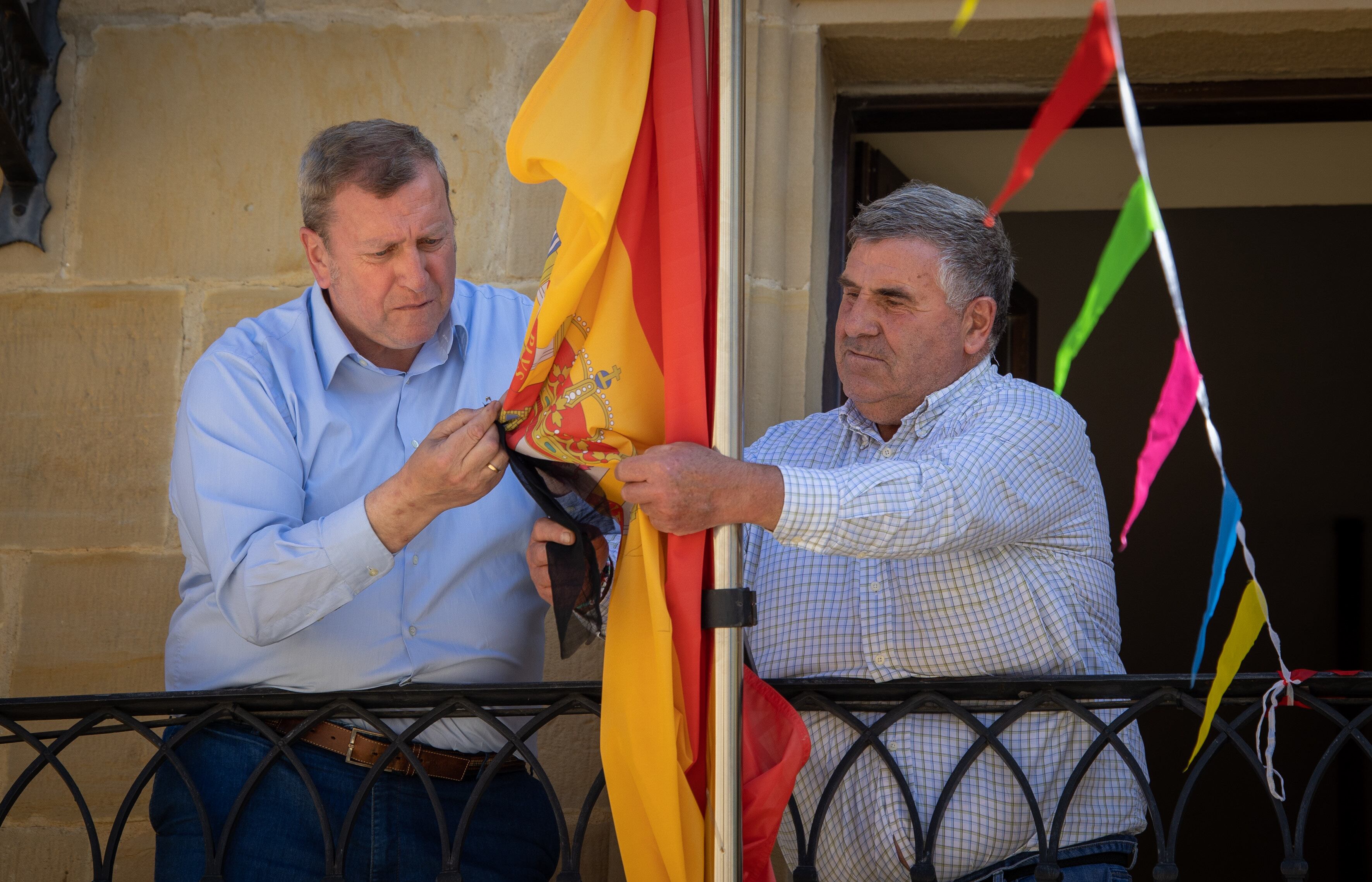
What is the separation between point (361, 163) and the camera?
2422 millimetres

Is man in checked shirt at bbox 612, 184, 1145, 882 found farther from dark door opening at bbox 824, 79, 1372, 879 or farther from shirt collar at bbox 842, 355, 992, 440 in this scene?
dark door opening at bbox 824, 79, 1372, 879

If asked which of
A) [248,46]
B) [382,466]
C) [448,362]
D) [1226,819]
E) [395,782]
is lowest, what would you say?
[1226,819]

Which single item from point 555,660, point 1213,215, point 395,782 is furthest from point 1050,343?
point 395,782

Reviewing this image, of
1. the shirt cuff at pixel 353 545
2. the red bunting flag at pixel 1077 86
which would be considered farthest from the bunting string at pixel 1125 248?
the shirt cuff at pixel 353 545

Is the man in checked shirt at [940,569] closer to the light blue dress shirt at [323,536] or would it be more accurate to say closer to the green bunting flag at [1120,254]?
the light blue dress shirt at [323,536]

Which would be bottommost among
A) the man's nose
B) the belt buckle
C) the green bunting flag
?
the belt buckle

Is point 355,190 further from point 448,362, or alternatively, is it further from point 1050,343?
point 1050,343

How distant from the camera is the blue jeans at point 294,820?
7.17 ft

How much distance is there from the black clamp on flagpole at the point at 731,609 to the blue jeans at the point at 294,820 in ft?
2.04

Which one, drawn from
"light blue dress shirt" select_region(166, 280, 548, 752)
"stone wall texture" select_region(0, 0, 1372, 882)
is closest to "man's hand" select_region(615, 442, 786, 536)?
"light blue dress shirt" select_region(166, 280, 548, 752)

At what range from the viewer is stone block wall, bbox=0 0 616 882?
10.1ft

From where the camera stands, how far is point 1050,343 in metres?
5.96

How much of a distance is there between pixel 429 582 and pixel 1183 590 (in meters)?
4.71

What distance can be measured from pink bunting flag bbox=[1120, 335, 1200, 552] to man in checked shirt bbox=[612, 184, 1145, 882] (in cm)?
58
